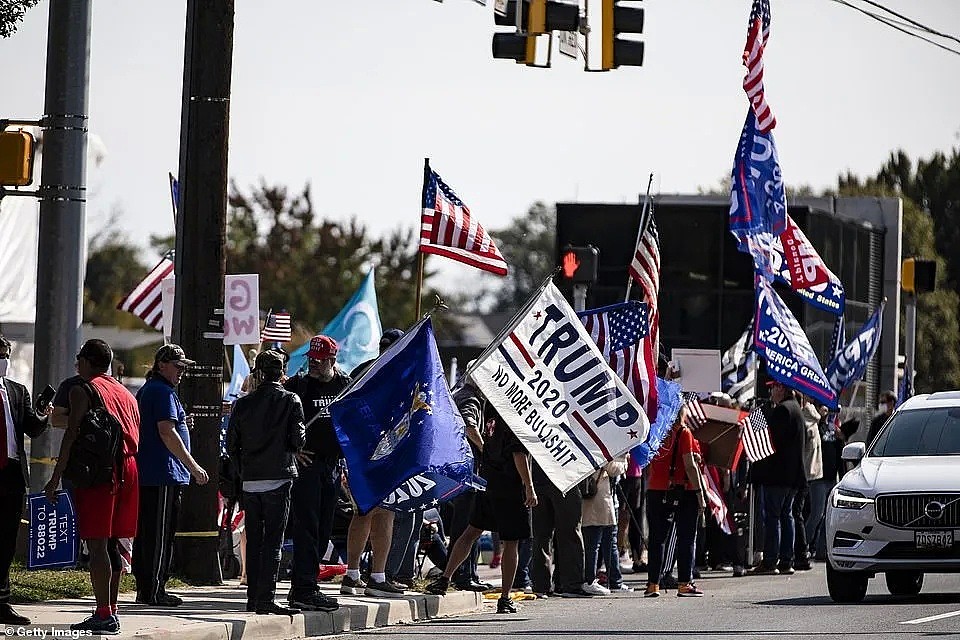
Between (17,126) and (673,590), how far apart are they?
27.1 feet

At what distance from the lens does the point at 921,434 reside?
688 inches

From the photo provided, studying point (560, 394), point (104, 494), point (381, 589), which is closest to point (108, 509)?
point (104, 494)

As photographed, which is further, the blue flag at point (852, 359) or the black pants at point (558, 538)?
the blue flag at point (852, 359)

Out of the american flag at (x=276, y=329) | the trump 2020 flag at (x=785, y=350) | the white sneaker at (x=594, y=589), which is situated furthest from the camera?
the trump 2020 flag at (x=785, y=350)

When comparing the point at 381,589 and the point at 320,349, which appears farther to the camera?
the point at 381,589

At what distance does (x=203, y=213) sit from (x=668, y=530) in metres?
5.45

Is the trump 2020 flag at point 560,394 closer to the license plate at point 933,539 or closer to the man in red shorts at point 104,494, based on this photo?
the license plate at point 933,539

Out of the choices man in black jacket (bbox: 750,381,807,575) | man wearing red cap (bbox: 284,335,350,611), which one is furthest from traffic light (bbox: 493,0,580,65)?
man in black jacket (bbox: 750,381,807,575)

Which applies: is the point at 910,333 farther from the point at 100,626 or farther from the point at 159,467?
the point at 100,626

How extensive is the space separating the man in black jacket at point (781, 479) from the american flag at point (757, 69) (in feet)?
11.6

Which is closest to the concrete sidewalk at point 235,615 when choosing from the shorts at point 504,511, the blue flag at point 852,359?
the shorts at point 504,511

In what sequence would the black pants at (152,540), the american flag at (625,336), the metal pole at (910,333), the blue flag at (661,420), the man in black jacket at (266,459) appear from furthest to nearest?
the metal pole at (910,333), the blue flag at (661,420), the american flag at (625,336), the black pants at (152,540), the man in black jacket at (266,459)

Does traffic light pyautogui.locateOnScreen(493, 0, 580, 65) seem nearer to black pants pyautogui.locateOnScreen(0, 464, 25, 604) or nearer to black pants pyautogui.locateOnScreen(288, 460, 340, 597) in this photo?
black pants pyautogui.locateOnScreen(288, 460, 340, 597)

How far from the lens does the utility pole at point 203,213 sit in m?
15.7
